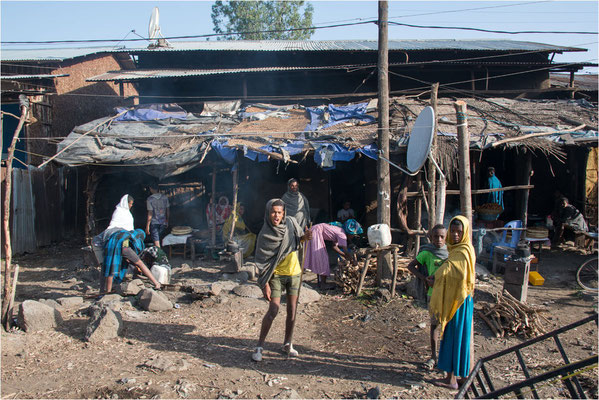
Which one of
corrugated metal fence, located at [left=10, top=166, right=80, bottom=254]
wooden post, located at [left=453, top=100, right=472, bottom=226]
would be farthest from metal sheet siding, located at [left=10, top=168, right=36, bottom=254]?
wooden post, located at [left=453, top=100, right=472, bottom=226]

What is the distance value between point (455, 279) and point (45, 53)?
15645mm

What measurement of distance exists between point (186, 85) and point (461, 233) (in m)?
10.5

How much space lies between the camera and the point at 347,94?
11.8 m

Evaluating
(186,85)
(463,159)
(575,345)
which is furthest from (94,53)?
(575,345)

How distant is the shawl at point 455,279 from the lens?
396cm

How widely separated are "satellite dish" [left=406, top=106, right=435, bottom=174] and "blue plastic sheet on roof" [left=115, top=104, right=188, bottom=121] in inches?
275

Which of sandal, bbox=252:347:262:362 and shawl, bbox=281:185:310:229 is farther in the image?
shawl, bbox=281:185:310:229

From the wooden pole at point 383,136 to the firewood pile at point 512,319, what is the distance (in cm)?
185

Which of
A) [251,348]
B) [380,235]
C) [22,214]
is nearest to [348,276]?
[380,235]

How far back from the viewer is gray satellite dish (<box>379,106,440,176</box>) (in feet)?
17.6

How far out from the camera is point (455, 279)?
13.1ft

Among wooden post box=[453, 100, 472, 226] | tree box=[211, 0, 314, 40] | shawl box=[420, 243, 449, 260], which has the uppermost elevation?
tree box=[211, 0, 314, 40]

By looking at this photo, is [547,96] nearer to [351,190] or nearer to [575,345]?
[351,190]

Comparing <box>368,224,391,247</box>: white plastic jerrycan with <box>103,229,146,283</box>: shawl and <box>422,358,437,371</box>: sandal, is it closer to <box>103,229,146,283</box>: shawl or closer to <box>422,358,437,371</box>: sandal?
<box>422,358,437,371</box>: sandal
